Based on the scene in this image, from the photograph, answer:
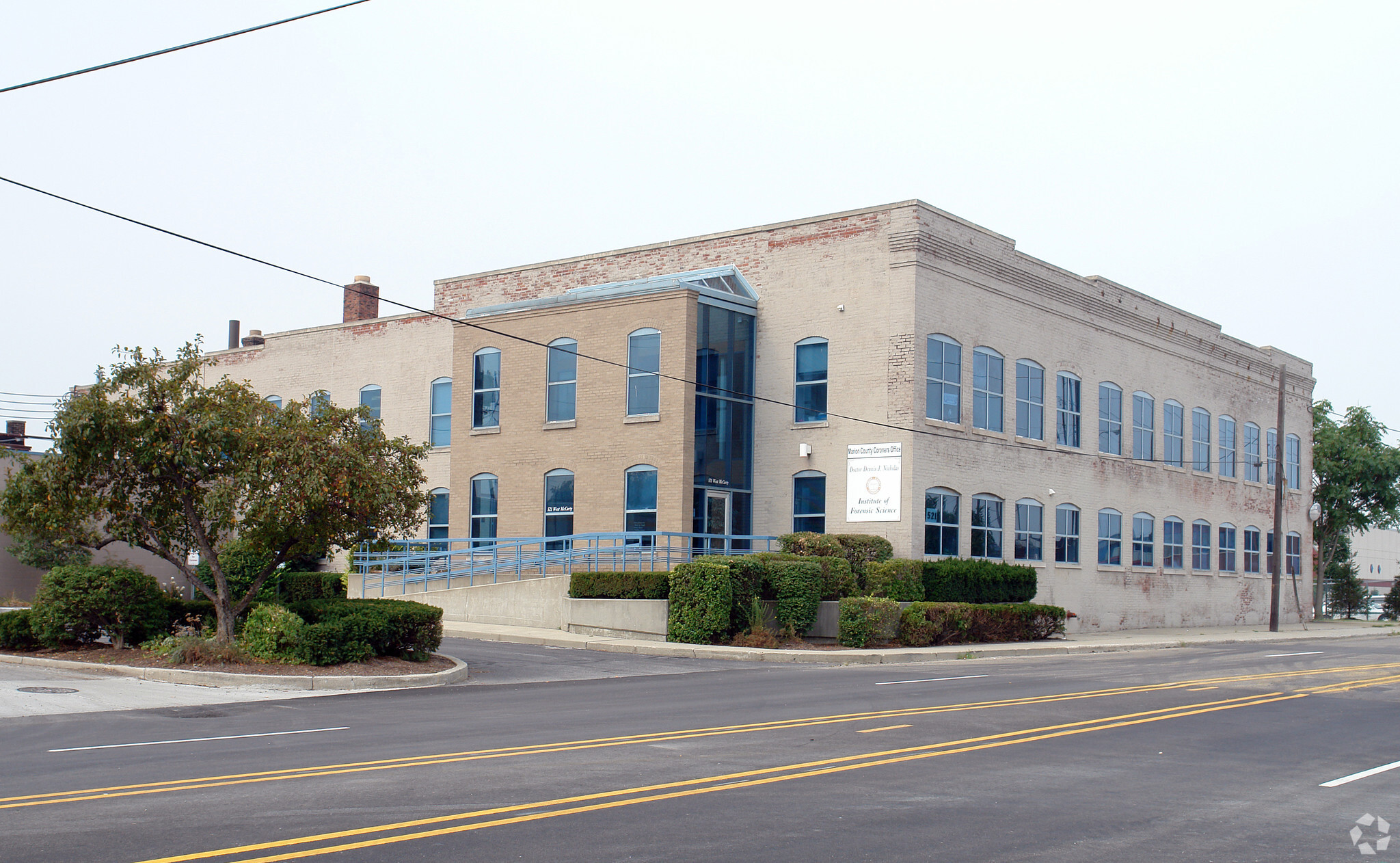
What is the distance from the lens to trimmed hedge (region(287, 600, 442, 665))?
18266 millimetres

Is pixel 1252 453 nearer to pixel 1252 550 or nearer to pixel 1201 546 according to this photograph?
pixel 1252 550

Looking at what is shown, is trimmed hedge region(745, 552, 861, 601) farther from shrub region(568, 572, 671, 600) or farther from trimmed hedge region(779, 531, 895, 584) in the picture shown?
shrub region(568, 572, 671, 600)

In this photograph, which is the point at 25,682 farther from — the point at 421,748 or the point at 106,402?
the point at 421,748

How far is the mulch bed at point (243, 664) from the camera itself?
17891mm

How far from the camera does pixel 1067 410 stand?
3659 cm

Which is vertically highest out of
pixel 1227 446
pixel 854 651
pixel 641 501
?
pixel 1227 446

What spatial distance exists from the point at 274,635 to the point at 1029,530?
72.7 ft

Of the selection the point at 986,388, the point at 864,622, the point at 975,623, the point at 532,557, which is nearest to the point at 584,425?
the point at 532,557

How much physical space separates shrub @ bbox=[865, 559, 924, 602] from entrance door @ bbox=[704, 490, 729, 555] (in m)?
4.71

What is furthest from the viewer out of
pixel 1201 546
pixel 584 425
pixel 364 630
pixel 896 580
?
pixel 1201 546

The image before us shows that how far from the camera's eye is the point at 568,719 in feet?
45.9


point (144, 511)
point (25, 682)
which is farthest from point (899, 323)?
point (25, 682)

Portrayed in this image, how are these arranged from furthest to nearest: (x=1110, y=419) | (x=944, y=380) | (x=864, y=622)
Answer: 1. (x=1110, y=419)
2. (x=944, y=380)
3. (x=864, y=622)

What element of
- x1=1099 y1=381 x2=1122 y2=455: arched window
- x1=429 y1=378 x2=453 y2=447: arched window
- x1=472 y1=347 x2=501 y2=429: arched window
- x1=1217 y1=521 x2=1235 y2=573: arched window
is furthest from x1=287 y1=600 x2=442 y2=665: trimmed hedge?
x1=1217 y1=521 x2=1235 y2=573: arched window
